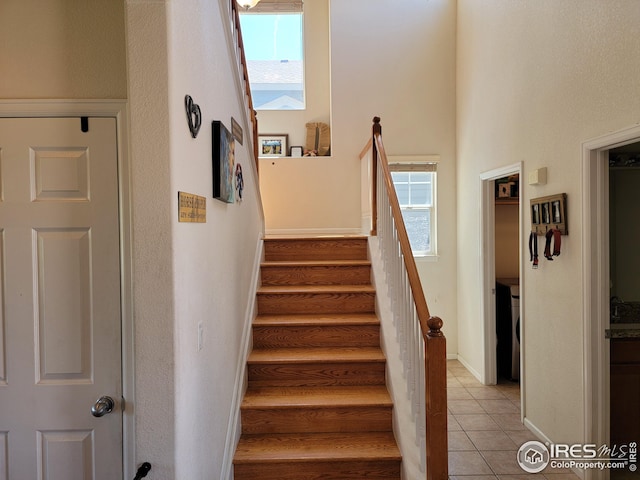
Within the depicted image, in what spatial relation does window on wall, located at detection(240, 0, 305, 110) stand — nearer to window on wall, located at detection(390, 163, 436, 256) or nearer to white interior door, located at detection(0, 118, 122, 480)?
window on wall, located at detection(390, 163, 436, 256)

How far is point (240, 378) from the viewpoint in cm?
253

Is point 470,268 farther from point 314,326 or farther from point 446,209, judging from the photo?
point 314,326

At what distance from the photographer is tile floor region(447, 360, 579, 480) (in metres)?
2.67

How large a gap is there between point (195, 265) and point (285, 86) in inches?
171

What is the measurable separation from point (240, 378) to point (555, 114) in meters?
2.79

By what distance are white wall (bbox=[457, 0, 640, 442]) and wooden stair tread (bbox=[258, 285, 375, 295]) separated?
1.33 metres

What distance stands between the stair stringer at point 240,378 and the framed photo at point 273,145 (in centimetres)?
215

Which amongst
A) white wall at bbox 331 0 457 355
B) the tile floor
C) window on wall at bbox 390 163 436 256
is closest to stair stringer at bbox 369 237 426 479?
the tile floor

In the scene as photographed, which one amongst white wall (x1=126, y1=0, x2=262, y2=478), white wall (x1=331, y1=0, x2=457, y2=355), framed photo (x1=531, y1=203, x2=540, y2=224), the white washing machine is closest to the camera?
white wall (x1=126, y1=0, x2=262, y2=478)

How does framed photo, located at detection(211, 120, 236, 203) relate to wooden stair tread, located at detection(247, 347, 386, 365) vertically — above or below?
above

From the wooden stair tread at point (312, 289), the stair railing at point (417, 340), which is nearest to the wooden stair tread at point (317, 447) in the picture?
the stair railing at point (417, 340)

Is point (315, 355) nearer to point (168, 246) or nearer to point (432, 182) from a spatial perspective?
point (168, 246)

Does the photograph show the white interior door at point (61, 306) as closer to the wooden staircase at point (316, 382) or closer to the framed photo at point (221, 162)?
the framed photo at point (221, 162)

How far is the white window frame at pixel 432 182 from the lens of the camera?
4883 mm
